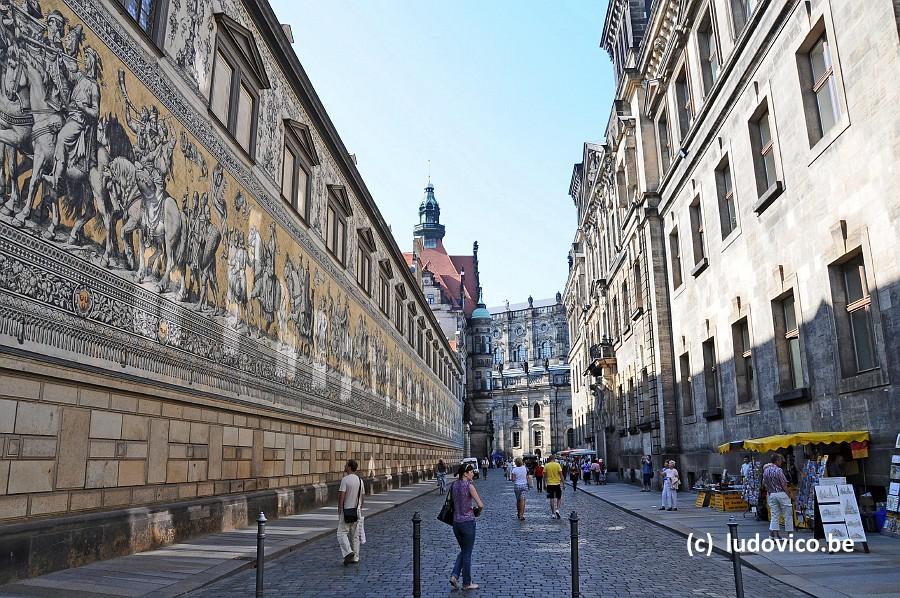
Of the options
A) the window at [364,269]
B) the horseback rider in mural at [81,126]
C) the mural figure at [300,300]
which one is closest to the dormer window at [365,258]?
the window at [364,269]

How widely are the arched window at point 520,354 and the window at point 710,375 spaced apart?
8180cm

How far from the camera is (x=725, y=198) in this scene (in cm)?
2111

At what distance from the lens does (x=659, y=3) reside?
25094 millimetres

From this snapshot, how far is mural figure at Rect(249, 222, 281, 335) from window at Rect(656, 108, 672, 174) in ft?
60.3

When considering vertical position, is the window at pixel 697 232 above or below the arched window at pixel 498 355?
below

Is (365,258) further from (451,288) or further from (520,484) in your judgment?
(451,288)

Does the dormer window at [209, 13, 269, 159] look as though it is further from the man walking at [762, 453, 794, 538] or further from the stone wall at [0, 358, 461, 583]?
the man walking at [762, 453, 794, 538]

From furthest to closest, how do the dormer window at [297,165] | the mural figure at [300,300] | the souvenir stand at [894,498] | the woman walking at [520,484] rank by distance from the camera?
the dormer window at [297,165] → the woman walking at [520,484] → the mural figure at [300,300] → the souvenir stand at [894,498]

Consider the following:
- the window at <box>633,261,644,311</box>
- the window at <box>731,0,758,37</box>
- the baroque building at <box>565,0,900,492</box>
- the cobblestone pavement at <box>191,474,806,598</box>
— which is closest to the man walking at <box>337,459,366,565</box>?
the cobblestone pavement at <box>191,474,806,598</box>

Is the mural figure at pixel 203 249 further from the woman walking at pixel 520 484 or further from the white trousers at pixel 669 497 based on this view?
the white trousers at pixel 669 497

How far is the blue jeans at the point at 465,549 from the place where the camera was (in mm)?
8344

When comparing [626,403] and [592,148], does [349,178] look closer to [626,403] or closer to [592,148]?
[626,403]

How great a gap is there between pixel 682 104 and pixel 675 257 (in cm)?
600

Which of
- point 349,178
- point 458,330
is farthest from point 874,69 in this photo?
point 458,330
